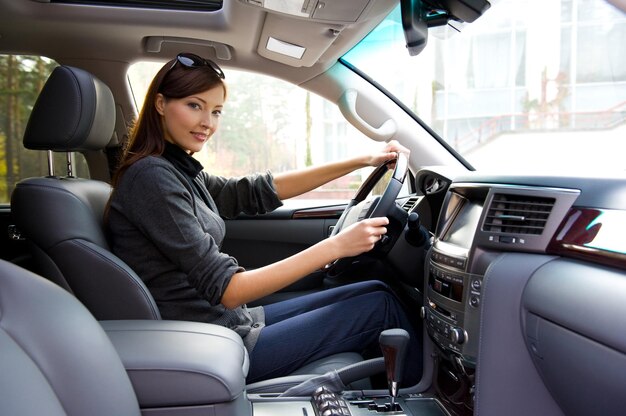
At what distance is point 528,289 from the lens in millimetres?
1304

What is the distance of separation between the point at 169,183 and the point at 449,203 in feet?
2.65

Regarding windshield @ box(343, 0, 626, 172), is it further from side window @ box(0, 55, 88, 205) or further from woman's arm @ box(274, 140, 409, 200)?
Result: side window @ box(0, 55, 88, 205)

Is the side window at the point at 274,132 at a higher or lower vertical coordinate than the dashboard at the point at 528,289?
higher

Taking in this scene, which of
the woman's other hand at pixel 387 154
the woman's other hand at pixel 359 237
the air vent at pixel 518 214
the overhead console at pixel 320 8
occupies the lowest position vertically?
the woman's other hand at pixel 359 237

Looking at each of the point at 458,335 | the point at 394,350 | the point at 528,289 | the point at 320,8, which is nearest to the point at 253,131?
the point at 320,8

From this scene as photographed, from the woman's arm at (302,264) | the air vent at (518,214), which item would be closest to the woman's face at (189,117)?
the woman's arm at (302,264)

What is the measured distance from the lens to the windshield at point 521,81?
205cm

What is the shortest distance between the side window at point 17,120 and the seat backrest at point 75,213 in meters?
1.22

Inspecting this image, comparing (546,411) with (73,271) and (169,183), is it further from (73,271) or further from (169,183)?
(73,271)

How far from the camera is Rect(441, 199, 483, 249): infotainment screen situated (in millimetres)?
1543

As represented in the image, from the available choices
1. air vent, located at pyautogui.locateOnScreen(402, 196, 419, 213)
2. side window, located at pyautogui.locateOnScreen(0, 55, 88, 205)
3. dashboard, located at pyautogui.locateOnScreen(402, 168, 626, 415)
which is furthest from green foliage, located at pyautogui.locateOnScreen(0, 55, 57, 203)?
dashboard, located at pyautogui.locateOnScreen(402, 168, 626, 415)

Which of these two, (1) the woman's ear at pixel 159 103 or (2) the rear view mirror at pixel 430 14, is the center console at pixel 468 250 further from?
(1) the woman's ear at pixel 159 103

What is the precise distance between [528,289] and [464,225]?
1.11 feet

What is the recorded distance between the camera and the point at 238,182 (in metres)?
2.15
